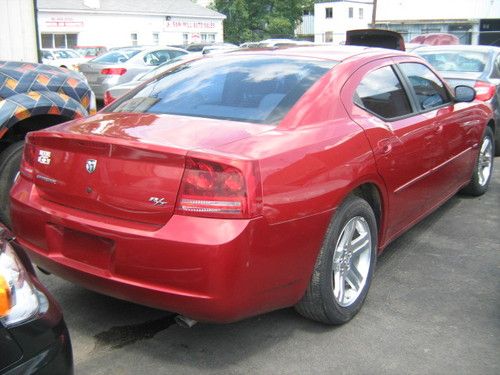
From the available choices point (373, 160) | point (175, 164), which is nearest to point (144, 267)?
point (175, 164)

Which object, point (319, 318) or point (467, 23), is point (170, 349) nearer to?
point (319, 318)

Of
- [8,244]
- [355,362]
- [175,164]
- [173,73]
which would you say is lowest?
[355,362]

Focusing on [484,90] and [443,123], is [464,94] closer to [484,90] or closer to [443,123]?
[443,123]

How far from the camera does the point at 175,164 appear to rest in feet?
8.56

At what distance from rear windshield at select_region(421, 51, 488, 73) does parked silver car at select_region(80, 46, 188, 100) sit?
7109 mm

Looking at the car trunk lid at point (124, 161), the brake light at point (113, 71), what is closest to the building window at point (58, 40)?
the brake light at point (113, 71)

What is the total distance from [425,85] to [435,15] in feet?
154

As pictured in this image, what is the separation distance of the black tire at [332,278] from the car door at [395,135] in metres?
0.31

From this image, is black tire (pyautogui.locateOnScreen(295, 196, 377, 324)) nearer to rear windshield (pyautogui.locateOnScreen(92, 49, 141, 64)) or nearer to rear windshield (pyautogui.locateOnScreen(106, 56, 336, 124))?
rear windshield (pyautogui.locateOnScreen(106, 56, 336, 124))

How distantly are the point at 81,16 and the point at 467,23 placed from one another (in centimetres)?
2977

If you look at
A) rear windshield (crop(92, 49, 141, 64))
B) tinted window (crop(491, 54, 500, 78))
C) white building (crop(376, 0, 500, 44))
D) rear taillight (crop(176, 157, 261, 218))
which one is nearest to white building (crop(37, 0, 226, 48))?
white building (crop(376, 0, 500, 44))

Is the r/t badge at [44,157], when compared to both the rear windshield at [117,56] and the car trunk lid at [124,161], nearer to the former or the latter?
the car trunk lid at [124,161]

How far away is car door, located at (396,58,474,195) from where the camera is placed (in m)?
4.29

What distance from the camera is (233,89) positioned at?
342 cm
